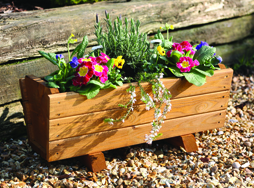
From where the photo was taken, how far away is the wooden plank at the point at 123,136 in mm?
2168

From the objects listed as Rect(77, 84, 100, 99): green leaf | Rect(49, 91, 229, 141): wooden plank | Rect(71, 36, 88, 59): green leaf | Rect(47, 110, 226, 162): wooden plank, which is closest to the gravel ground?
Rect(47, 110, 226, 162): wooden plank

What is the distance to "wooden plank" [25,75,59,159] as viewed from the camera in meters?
2.11

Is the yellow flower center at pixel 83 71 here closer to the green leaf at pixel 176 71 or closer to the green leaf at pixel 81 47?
the green leaf at pixel 81 47

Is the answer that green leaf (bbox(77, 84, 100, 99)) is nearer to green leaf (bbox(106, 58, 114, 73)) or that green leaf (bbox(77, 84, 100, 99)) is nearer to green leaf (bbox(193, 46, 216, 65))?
green leaf (bbox(106, 58, 114, 73))

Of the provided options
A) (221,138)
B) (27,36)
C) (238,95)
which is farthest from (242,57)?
(27,36)

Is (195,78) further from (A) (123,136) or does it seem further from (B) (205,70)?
(A) (123,136)

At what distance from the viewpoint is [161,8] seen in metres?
3.38

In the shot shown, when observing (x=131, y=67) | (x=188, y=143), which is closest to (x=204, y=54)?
(x=131, y=67)

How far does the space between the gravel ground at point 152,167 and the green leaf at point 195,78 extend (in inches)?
25.2

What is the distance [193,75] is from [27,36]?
4.80 ft

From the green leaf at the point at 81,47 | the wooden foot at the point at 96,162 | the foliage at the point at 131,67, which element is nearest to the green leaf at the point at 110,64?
the foliage at the point at 131,67

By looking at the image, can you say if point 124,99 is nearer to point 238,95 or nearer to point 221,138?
point 221,138

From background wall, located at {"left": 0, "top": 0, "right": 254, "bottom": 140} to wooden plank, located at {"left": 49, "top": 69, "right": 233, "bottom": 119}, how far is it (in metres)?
0.61

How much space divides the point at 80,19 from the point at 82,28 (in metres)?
0.09
